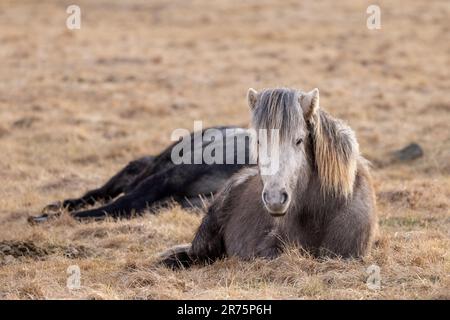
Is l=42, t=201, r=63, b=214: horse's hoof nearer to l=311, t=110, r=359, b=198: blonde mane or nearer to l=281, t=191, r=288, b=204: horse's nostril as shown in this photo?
l=311, t=110, r=359, b=198: blonde mane

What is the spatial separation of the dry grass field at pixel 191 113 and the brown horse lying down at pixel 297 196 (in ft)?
0.83

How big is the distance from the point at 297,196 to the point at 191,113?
10116mm

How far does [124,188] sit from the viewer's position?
10102mm

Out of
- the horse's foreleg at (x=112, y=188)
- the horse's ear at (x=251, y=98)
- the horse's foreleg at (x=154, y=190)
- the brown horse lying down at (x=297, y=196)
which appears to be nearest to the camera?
the brown horse lying down at (x=297, y=196)

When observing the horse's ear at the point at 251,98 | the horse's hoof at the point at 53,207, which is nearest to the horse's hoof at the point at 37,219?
the horse's hoof at the point at 53,207

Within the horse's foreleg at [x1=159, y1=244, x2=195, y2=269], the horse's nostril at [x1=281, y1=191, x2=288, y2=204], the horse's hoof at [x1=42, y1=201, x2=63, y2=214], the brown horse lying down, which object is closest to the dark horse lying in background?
the horse's hoof at [x1=42, y1=201, x2=63, y2=214]

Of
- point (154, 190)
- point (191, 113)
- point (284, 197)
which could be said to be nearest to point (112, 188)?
point (154, 190)

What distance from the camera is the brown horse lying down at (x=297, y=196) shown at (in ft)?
18.6

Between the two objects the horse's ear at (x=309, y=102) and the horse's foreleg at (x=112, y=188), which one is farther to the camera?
the horse's foreleg at (x=112, y=188)

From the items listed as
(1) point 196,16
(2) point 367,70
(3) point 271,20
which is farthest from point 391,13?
(2) point 367,70

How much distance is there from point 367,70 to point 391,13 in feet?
30.3

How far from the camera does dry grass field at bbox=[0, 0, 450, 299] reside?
5895 mm

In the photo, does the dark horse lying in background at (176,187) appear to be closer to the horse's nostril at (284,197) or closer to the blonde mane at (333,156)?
the blonde mane at (333,156)
